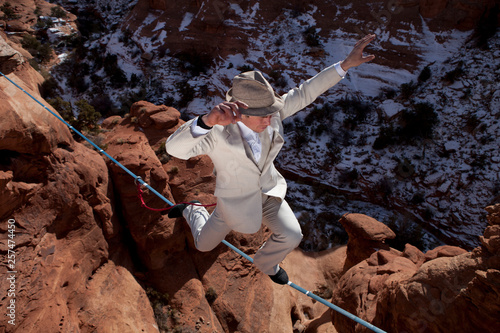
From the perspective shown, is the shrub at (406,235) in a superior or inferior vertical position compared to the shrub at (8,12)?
inferior

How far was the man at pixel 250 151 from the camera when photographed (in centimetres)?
287

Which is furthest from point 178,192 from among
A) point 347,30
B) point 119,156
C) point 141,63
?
point 347,30

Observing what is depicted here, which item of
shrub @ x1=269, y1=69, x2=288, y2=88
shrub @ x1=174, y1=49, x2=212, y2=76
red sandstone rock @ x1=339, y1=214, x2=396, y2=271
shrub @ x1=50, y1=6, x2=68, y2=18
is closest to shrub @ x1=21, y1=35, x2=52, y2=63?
shrub @ x1=50, y1=6, x2=68, y2=18

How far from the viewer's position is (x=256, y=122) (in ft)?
9.68

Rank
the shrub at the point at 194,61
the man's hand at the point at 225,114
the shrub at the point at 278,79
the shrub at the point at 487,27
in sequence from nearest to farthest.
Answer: the man's hand at the point at 225,114
the shrub at the point at 487,27
the shrub at the point at 278,79
the shrub at the point at 194,61

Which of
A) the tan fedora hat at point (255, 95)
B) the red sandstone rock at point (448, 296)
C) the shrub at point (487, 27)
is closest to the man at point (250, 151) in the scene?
the tan fedora hat at point (255, 95)

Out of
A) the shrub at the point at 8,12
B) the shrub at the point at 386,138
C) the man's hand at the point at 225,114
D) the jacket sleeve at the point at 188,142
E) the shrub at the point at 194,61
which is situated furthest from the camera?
the shrub at the point at 194,61

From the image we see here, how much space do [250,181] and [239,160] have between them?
0.27 meters

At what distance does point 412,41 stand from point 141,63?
15534 mm

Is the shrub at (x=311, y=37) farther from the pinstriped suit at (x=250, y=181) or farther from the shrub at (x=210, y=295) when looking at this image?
the pinstriped suit at (x=250, y=181)

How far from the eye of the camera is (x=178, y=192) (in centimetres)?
837

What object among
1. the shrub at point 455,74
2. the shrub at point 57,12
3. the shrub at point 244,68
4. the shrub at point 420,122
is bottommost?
the shrub at point 244,68

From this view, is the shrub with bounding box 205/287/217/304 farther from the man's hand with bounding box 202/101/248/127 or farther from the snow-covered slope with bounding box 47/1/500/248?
the man's hand with bounding box 202/101/248/127

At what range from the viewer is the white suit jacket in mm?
3002
